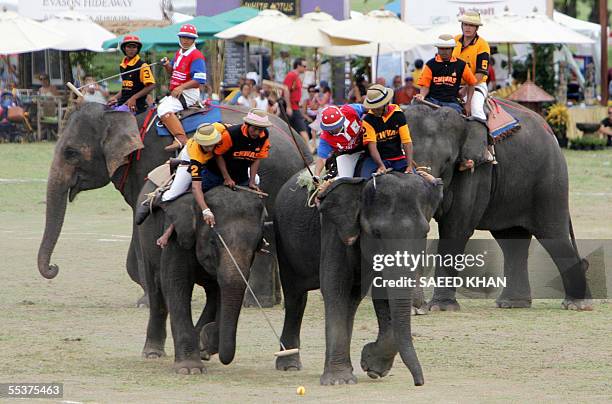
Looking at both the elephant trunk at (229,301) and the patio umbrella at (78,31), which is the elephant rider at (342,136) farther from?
the patio umbrella at (78,31)

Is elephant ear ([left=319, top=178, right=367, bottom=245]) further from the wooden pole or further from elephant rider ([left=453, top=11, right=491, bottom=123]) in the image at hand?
the wooden pole

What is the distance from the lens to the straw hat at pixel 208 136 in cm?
1111

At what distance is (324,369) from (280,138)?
4169 millimetres

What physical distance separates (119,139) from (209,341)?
3.72 m

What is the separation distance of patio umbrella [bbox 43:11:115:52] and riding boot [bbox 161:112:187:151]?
2366 cm

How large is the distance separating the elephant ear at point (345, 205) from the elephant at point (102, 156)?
3855 mm

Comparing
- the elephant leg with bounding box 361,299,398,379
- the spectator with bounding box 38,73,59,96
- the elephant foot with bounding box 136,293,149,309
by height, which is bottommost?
the spectator with bounding box 38,73,59,96

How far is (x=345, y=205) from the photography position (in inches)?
416

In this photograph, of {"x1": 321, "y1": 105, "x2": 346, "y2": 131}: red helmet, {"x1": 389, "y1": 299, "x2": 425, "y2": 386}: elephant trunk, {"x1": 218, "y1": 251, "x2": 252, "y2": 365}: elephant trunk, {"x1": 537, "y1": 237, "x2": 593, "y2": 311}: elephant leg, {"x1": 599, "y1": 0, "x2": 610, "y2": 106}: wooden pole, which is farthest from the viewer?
{"x1": 599, "y1": 0, "x2": 610, "y2": 106}: wooden pole

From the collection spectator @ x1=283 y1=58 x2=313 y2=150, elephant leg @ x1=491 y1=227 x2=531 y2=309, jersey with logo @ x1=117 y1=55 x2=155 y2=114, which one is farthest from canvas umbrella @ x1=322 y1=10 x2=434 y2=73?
jersey with logo @ x1=117 y1=55 x2=155 y2=114

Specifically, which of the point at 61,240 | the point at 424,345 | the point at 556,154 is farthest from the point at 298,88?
the point at 424,345

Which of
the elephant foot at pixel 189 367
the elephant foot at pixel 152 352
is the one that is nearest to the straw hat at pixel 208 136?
the elephant foot at pixel 189 367

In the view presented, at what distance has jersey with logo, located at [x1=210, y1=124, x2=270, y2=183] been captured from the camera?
444 inches

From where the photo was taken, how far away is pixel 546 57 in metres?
36.5
